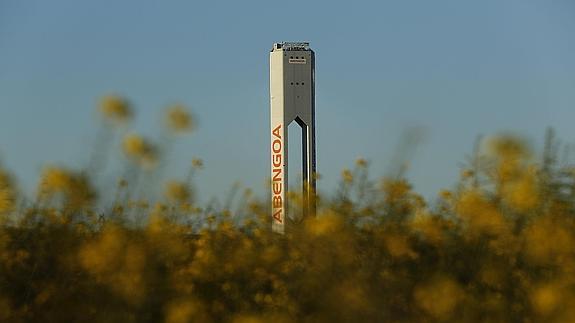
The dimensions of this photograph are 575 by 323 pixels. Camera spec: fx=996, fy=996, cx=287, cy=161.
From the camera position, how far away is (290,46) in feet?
39.3

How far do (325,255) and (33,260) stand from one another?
1.12 metres

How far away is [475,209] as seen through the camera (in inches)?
143

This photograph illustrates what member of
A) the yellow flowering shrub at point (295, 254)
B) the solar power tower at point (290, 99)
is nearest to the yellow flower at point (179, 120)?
the yellow flowering shrub at point (295, 254)

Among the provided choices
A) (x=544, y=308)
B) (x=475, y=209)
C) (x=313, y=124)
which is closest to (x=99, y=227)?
(x=475, y=209)

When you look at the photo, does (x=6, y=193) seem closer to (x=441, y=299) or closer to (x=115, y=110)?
(x=115, y=110)

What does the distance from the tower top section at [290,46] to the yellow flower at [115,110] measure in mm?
8318

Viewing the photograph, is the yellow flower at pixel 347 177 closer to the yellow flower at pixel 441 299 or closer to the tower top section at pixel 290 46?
the yellow flower at pixel 441 299

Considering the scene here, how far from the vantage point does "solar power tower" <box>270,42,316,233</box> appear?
1195 centimetres

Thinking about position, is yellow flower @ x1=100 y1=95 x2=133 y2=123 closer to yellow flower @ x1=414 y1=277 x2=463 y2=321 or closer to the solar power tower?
yellow flower @ x1=414 y1=277 x2=463 y2=321

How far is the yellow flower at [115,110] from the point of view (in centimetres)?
369

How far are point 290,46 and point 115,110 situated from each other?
839 cm

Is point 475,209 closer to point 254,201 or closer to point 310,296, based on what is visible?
point 310,296

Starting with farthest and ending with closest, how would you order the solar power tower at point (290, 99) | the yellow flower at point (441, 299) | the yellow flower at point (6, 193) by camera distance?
the solar power tower at point (290, 99) < the yellow flower at point (6, 193) < the yellow flower at point (441, 299)

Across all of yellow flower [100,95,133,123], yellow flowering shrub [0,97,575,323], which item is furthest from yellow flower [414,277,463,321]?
yellow flower [100,95,133,123]
